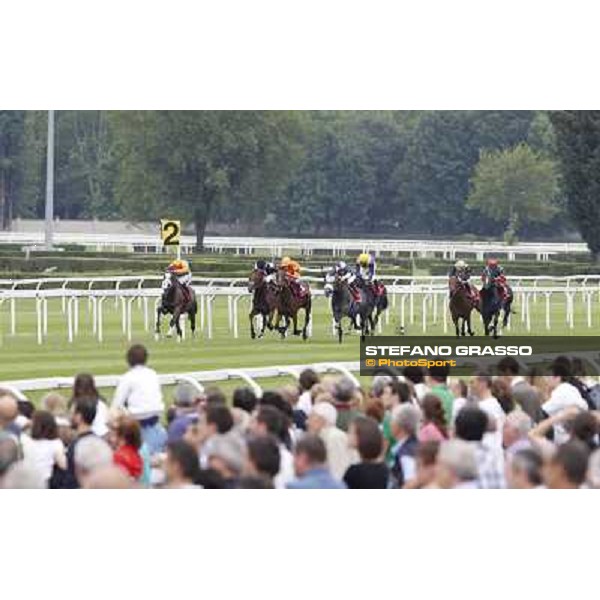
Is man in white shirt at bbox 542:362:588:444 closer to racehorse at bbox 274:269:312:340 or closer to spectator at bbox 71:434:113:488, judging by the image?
spectator at bbox 71:434:113:488

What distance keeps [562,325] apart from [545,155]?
151ft

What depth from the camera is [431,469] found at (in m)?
9.49

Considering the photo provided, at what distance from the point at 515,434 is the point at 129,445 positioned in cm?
196

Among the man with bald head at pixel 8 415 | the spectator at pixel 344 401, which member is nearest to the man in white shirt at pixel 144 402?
the man with bald head at pixel 8 415

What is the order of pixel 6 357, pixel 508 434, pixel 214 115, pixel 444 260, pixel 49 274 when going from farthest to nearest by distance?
pixel 214 115 < pixel 444 260 < pixel 49 274 < pixel 6 357 < pixel 508 434

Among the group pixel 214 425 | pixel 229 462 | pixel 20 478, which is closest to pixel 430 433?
pixel 214 425

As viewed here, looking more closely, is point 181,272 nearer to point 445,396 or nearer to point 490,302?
point 490,302

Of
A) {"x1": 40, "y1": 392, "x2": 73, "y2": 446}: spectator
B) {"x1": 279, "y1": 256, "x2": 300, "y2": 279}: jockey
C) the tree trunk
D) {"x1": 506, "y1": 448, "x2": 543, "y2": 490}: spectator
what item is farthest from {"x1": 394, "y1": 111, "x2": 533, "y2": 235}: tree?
{"x1": 506, "y1": 448, "x2": 543, "y2": 490}: spectator

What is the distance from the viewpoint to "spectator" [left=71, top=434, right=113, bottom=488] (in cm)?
938

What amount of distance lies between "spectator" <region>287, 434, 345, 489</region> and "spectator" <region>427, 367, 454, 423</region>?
2.82 metres

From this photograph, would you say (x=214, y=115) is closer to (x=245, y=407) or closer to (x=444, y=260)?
(x=444, y=260)

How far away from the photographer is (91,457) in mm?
9445

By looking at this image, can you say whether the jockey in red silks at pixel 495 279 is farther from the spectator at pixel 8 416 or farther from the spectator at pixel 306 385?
the spectator at pixel 8 416
